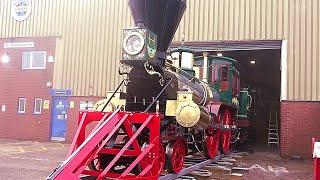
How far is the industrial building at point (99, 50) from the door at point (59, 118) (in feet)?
0.14

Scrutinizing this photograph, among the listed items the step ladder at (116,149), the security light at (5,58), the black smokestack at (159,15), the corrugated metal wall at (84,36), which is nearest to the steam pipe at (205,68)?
the black smokestack at (159,15)

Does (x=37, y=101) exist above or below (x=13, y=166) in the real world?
above

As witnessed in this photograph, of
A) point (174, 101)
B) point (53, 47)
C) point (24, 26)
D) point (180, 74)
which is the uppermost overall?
point (24, 26)

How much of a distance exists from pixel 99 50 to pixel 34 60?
133 inches

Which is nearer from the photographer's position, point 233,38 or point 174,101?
point 174,101

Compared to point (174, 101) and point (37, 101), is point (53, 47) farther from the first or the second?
point (174, 101)

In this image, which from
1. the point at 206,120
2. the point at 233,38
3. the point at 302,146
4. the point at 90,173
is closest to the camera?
the point at 90,173

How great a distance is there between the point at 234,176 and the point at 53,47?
1144cm

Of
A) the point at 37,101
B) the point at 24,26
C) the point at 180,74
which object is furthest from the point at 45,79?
the point at 180,74

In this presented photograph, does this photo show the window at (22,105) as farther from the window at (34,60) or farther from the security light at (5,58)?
the security light at (5,58)

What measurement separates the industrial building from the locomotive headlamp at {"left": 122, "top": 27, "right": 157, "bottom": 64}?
8.48 metres

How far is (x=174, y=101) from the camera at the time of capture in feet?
20.0

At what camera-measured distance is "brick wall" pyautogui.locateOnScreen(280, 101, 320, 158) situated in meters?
12.4

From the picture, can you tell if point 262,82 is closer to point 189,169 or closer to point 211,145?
point 211,145
